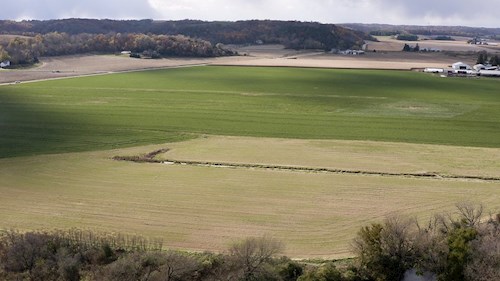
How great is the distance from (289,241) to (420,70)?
88.4m

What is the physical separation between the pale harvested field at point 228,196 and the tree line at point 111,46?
3565 inches

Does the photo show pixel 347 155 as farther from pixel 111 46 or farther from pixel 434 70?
pixel 111 46

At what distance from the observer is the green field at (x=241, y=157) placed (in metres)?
32.9

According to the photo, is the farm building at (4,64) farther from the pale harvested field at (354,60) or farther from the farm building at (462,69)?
the farm building at (462,69)

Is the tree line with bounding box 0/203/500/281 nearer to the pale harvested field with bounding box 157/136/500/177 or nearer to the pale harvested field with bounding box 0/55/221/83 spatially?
the pale harvested field with bounding box 157/136/500/177

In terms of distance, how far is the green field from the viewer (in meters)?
32.9

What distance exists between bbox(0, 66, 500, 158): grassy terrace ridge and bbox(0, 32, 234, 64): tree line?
131ft

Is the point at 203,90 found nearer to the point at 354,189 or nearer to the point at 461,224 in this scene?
the point at 354,189

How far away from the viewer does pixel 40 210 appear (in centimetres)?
3419

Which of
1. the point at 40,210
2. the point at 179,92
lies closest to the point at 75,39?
the point at 179,92

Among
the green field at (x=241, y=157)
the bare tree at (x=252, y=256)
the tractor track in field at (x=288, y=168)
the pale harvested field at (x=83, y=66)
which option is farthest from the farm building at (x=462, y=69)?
the bare tree at (x=252, y=256)

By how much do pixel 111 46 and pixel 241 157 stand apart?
108m

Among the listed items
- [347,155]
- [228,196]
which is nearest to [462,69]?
[347,155]

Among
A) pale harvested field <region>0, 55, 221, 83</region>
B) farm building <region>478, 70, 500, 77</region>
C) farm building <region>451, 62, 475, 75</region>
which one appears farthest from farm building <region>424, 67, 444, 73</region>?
pale harvested field <region>0, 55, 221, 83</region>
